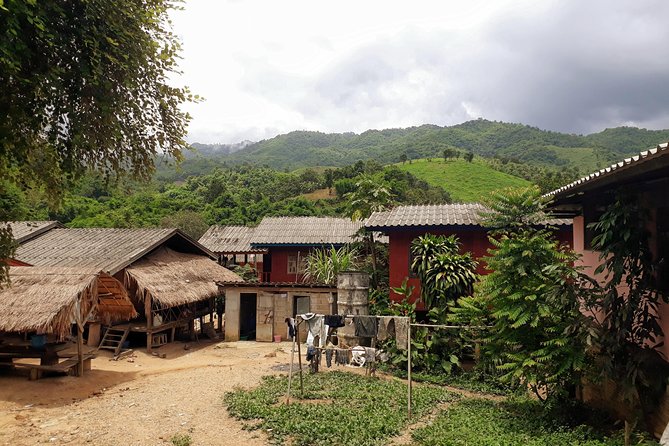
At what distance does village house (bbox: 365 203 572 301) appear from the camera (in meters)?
14.6

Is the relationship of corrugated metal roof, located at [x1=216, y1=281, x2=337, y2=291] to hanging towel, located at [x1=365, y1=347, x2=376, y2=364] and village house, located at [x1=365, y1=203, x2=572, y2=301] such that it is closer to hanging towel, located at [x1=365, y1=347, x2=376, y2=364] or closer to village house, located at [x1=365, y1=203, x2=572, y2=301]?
village house, located at [x1=365, y1=203, x2=572, y2=301]

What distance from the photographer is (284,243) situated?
1034 inches

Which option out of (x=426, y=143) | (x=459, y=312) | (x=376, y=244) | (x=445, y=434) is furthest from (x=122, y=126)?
(x=426, y=143)

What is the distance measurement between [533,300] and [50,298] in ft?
40.9

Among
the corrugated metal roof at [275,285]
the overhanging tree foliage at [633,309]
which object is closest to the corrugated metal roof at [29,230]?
the corrugated metal roof at [275,285]

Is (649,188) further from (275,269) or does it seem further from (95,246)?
(275,269)

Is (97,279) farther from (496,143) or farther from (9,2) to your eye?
(496,143)

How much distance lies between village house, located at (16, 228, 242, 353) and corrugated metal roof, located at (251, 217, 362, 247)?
14.6 feet

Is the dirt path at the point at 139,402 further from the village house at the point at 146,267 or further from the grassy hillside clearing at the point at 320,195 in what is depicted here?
the grassy hillside clearing at the point at 320,195

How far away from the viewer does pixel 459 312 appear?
12.5 meters

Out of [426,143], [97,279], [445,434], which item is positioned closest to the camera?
[445,434]

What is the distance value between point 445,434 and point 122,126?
7.73 metres

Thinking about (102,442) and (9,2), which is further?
(102,442)

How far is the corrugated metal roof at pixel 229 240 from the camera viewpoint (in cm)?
2994
